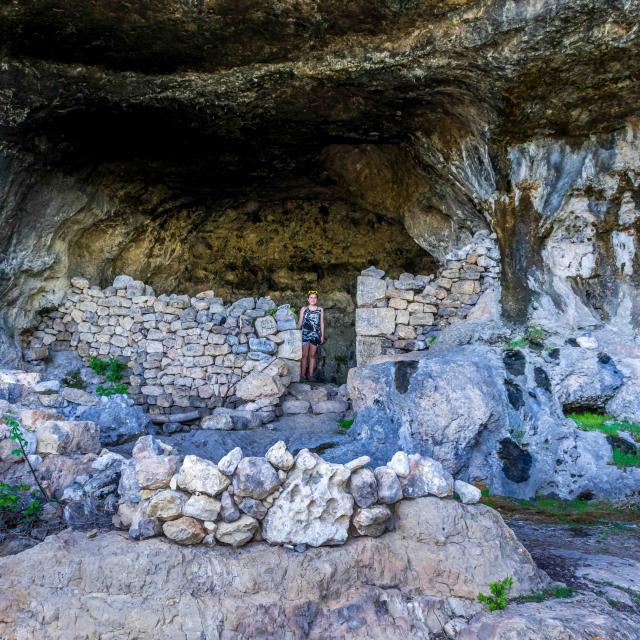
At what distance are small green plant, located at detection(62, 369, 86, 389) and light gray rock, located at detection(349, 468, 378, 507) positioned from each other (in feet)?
20.5

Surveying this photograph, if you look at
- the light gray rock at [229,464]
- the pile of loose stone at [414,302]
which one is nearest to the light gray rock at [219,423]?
the pile of loose stone at [414,302]

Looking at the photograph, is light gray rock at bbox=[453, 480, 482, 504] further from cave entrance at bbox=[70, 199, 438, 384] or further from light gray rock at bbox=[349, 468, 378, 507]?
cave entrance at bbox=[70, 199, 438, 384]

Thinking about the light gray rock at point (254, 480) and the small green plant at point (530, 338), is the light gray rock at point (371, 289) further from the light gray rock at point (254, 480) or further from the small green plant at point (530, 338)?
the light gray rock at point (254, 480)

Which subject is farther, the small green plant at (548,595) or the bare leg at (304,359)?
the bare leg at (304,359)

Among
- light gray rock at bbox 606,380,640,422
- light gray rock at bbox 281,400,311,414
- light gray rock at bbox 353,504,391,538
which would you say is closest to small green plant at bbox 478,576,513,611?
light gray rock at bbox 353,504,391,538

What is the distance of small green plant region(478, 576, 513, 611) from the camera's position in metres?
4.19

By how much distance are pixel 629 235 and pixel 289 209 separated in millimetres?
6117

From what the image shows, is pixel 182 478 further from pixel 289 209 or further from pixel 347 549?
pixel 289 209

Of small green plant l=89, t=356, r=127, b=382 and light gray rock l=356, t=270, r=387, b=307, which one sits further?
light gray rock l=356, t=270, r=387, b=307

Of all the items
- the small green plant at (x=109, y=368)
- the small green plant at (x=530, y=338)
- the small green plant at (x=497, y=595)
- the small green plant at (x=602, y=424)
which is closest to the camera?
the small green plant at (x=497, y=595)

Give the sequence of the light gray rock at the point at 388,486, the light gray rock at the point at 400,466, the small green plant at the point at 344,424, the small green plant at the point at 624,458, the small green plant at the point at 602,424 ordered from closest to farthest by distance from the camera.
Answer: the light gray rock at the point at 388,486 → the light gray rock at the point at 400,466 → the small green plant at the point at 624,458 → the small green plant at the point at 602,424 → the small green plant at the point at 344,424

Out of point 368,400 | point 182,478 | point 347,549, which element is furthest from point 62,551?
point 368,400

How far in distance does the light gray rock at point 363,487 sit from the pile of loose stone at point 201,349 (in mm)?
4211

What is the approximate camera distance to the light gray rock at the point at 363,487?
449 cm
